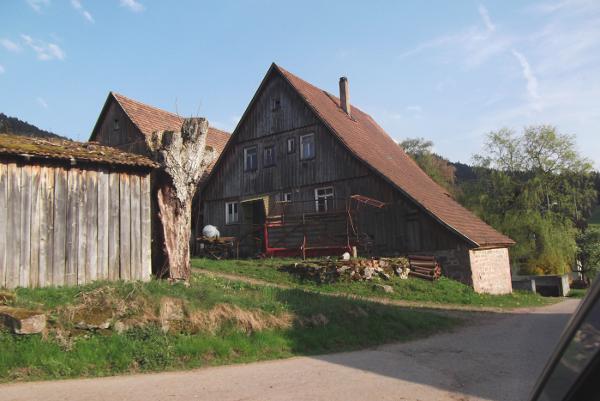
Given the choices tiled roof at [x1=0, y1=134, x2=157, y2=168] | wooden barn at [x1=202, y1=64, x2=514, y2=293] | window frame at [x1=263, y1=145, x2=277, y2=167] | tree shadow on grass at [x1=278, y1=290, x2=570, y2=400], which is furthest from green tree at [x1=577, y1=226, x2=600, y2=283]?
tiled roof at [x1=0, y1=134, x2=157, y2=168]

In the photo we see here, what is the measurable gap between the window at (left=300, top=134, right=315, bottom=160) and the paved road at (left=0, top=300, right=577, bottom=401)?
16.0 m

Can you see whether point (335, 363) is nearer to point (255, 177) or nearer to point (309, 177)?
point (309, 177)

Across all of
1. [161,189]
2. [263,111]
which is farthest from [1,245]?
[263,111]

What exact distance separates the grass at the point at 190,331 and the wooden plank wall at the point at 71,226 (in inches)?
32.3

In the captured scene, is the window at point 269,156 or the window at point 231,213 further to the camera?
the window at point 231,213

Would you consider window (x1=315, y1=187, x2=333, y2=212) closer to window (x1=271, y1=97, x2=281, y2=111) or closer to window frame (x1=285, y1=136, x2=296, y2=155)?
window frame (x1=285, y1=136, x2=296, y2=155)

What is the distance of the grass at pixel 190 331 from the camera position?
6.96m

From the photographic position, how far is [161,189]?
12.3 metres

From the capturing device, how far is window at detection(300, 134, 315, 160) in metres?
24.4

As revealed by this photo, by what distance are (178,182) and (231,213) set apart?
578 inches

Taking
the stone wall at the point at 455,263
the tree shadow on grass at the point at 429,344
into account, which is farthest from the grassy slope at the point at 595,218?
the tree shadow on grass at the point at 429,344

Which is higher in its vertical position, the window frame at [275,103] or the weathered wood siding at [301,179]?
the window frame at [275,103]

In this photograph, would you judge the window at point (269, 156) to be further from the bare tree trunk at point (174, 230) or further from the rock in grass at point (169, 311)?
the rock in grass at point (169, 311)

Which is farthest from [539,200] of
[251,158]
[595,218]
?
[595,218]
